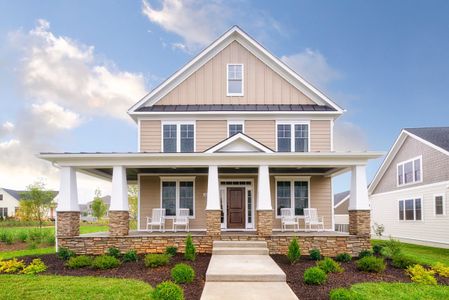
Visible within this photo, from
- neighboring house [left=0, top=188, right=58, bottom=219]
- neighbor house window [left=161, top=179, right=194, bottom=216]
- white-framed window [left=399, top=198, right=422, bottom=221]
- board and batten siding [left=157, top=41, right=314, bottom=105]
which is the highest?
board and batten siding [left=157, top=41, right=314, bottom=105]

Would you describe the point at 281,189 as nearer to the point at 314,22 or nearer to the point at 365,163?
the point at 365,163

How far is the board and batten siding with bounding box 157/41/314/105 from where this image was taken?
57.1 ft

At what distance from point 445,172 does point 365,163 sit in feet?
26.8

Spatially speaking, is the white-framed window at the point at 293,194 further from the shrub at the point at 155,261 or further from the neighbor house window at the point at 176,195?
the shrub at the point at 155,261

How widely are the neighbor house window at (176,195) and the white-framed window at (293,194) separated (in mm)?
3941

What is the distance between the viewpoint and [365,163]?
549 inches

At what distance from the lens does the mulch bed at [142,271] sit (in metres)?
9.18

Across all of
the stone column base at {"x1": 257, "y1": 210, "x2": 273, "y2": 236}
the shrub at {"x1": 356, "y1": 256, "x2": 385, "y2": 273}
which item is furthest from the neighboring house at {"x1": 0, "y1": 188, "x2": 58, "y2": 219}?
the shrub at {"x1": 356, "y1": 256, "x2": 385, "y2": 273}

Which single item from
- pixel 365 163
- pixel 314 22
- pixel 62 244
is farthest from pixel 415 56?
pixel 62 244

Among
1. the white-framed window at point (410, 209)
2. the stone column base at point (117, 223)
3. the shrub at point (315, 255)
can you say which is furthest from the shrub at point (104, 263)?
the white-framed window at point (410, 209)

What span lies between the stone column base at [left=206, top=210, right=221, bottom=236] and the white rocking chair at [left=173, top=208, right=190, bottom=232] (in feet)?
8.70

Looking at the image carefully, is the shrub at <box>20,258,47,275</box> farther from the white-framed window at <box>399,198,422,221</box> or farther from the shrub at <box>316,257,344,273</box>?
the white-framed window at <box>399,198,422,221</box>

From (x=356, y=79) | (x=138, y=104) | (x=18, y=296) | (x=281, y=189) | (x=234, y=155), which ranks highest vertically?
(x=356, y=79)

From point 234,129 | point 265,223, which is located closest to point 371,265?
point 265,223
